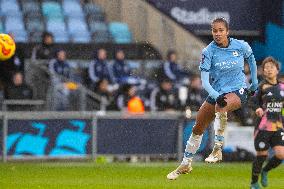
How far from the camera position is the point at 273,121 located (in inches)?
674

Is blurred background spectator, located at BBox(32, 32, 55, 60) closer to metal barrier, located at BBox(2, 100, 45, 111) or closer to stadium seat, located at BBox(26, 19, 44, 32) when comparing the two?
metal barrier, located at BBox(2, 100, 45, 111)

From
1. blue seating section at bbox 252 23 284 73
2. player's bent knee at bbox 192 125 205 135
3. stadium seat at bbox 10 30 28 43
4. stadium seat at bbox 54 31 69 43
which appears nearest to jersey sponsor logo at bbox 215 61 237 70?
player's bent knee at bbox 192 125 205 135

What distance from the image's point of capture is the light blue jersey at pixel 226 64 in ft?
47.5

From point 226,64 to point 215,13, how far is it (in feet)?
65.5

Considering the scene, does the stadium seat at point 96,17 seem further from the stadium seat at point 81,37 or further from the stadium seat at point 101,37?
the stadium seat at point 81,37

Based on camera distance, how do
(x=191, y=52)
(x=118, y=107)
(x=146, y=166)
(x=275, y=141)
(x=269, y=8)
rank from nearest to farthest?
(x=275, y=141)
(x=146, y=166)
(x=118, y=107)
(x=191, y=52)
(x=269, y=8)

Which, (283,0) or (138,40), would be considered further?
(283,0)

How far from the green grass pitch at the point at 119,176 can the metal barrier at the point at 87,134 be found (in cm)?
43

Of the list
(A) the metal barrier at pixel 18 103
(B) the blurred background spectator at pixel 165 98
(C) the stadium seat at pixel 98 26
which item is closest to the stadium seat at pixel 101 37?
(C) the stadium seat at pixel 98 26

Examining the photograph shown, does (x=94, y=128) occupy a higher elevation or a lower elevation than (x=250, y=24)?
lower

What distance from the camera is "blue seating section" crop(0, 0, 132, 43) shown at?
29359 mm

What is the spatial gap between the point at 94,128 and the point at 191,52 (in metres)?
5.69

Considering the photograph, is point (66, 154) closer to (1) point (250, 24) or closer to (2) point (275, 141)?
(2) point (275, 141)

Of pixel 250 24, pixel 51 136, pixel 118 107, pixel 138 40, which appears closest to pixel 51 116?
pixel 51 136
